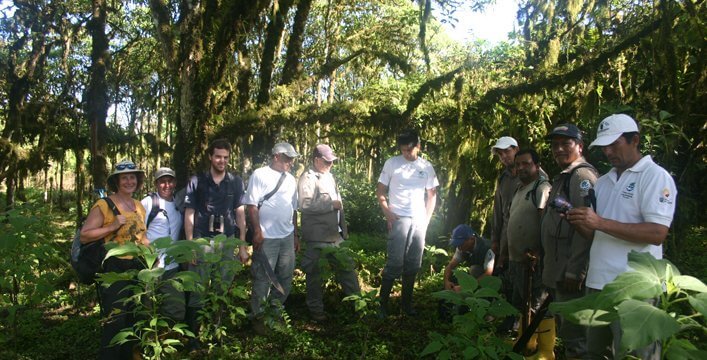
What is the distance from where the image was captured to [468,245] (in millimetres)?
5102

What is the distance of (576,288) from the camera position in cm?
334

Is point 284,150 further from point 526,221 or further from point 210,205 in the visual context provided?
point 526,221

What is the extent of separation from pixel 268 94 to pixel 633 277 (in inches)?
266

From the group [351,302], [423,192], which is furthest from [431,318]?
[423,192]

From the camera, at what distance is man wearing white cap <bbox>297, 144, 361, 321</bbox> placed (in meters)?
5.50

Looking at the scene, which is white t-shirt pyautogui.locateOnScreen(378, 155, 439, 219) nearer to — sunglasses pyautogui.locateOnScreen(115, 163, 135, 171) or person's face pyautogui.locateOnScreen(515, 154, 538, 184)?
person's face pyautogui.locateOnScreen(515, 154, 538, 184)

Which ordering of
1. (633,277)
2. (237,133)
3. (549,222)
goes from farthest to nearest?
(237,133) → (549,222) → (633,277)

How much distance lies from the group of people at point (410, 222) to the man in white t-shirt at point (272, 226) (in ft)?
0.04

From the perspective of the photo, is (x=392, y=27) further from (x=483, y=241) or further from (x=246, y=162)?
(x=483, y=241)

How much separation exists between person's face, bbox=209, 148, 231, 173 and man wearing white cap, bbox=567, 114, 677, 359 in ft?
10.8

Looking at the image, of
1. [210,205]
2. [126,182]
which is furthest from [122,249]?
[210,205]

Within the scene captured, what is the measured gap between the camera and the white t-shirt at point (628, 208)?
105 inches

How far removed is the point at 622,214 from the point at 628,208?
0.05 meters

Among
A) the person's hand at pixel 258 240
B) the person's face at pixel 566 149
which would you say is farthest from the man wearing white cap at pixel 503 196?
the person's hand at pixel 258 240
